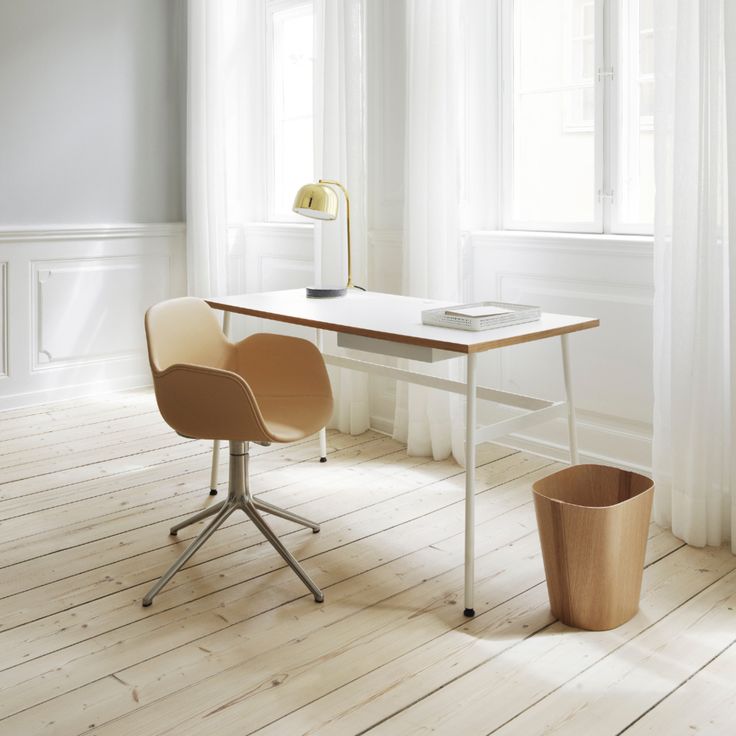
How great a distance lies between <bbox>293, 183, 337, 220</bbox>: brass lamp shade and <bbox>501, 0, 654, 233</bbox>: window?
979 millimetres

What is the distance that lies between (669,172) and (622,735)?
68.2 inches

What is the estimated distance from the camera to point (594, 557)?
2.20m

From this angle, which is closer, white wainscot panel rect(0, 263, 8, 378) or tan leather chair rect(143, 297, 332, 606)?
tan leather chair rect(143, 297, 332, 606)

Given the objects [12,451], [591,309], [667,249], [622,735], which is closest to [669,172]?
[667,249]

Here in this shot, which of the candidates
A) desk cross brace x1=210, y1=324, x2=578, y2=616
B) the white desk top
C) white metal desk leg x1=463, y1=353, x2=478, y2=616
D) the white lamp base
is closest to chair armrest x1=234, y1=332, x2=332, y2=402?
the white desk top

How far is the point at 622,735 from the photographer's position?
1822 millimetres

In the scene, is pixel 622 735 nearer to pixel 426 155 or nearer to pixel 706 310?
pixel 706 310

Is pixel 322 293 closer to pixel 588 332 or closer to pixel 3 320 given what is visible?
pixel 588 332

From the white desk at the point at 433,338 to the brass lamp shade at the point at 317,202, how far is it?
30cm

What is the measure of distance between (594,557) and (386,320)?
91 centimetres

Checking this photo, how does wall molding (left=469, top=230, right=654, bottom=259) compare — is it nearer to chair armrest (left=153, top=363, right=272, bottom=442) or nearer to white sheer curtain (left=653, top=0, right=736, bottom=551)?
white sheer curtain (left=653, top=0, right=736, bottom=551)

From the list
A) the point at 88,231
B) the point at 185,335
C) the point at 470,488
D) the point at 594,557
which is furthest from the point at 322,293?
the point at 88,231

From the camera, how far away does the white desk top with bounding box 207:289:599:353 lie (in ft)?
7.71

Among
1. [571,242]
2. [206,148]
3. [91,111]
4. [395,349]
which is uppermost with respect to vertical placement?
[91,111]
